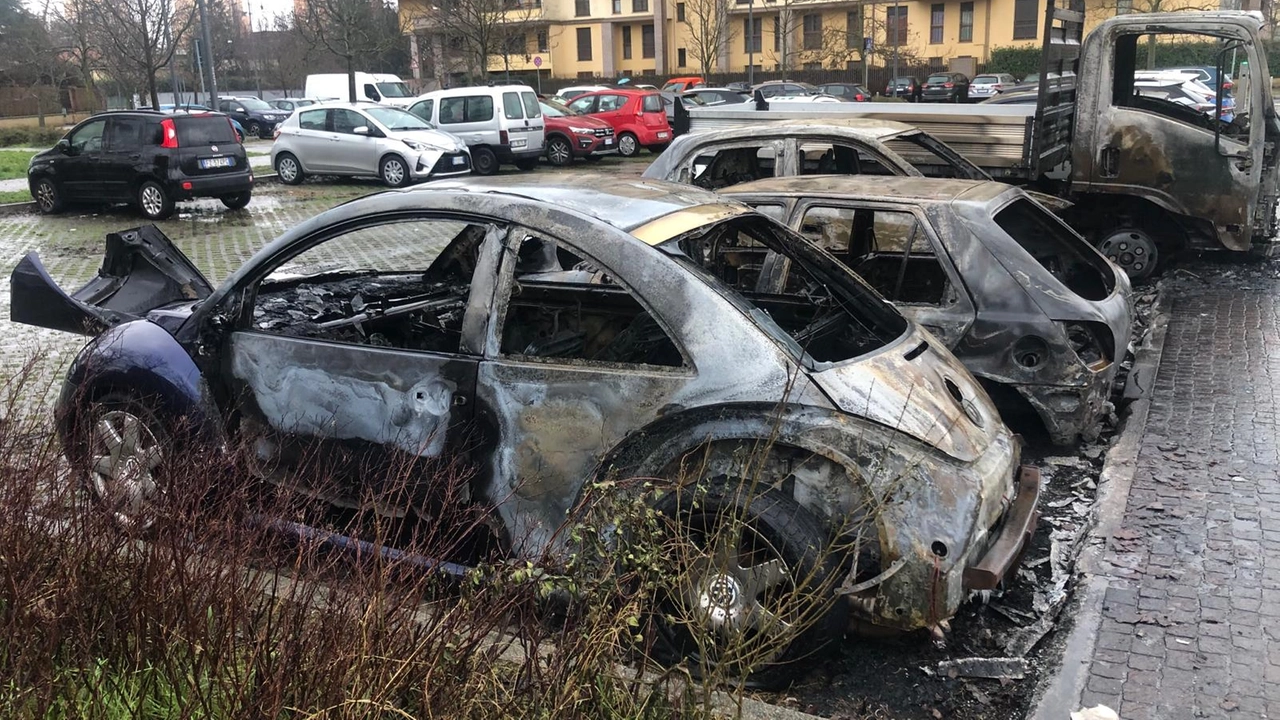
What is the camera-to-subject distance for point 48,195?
16828mm

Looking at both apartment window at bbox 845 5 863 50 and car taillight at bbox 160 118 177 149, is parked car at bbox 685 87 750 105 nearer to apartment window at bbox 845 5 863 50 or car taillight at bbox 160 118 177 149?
car taillight at bbox 160 118 177 149

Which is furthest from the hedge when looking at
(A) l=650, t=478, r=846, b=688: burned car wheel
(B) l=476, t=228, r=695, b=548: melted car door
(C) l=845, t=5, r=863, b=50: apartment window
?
(A) l=650, t=478, r=846, b=688: burned car wheel

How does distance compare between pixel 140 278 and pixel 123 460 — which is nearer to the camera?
pixel 123 460

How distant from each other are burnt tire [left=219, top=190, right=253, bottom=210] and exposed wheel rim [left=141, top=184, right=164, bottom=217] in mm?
1022

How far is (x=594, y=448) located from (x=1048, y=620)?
6.71 feet

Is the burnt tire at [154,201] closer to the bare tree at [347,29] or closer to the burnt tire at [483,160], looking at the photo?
the burnt tire at [483,160]

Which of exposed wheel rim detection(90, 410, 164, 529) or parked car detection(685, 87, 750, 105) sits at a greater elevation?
parked car detection(685, 87, 750, 105)

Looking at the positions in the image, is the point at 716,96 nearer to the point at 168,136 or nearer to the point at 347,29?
the point at 347,29

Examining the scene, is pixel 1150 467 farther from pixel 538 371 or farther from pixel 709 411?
pixel 538 371

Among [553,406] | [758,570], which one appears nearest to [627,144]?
[553,406]

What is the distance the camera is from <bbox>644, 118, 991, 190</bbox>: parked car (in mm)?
7930

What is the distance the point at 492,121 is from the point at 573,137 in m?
2.35

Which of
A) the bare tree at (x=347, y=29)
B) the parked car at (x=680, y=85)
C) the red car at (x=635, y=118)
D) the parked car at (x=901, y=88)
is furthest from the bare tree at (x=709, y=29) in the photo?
the red car at (x=635, y=118)

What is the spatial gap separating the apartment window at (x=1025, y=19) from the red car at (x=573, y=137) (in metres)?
36.5
